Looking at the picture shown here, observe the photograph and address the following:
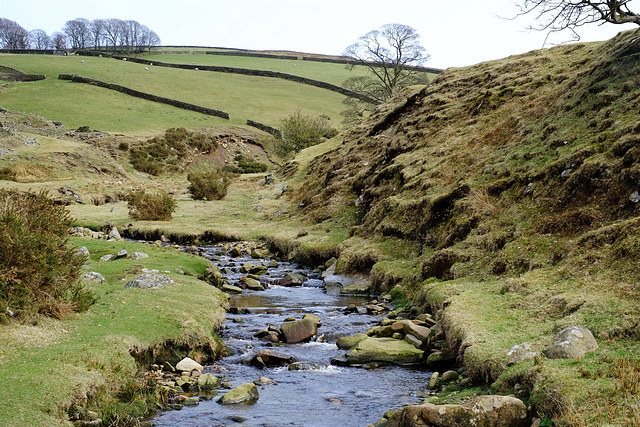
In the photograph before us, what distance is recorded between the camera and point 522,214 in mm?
19625

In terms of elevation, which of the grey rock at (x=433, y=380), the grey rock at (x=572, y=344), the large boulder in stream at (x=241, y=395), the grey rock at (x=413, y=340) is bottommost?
the large boulder in stream at (x=241, y=395)

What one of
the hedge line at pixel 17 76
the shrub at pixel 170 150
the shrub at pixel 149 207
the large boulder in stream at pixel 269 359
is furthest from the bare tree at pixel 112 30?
the large boulder in stream at pixel 269 359

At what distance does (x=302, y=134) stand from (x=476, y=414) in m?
68.0

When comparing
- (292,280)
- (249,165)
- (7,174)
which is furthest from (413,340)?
(249,165)

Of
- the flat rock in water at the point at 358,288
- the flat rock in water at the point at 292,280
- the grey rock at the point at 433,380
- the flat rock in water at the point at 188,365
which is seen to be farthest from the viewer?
the flat rock in water at the point at 292,280

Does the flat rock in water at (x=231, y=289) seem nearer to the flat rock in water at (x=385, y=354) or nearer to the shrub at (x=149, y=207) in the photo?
the flat rock in water at (x=385, y=354)

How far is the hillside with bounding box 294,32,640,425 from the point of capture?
10930mm

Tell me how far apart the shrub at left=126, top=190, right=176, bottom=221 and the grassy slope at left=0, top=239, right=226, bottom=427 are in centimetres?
2064

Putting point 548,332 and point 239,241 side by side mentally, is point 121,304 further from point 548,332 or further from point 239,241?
point 239,241

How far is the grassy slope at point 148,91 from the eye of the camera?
7794 centimetres

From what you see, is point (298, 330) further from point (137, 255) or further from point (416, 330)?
point (137, 255)

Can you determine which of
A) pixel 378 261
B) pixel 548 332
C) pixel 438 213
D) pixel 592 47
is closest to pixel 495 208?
pixel 438 213

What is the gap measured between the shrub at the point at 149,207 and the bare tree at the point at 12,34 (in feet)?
505

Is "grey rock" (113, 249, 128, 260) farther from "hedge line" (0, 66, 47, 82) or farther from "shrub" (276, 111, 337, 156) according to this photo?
"hedge line" (0, 66, 47, 82)
